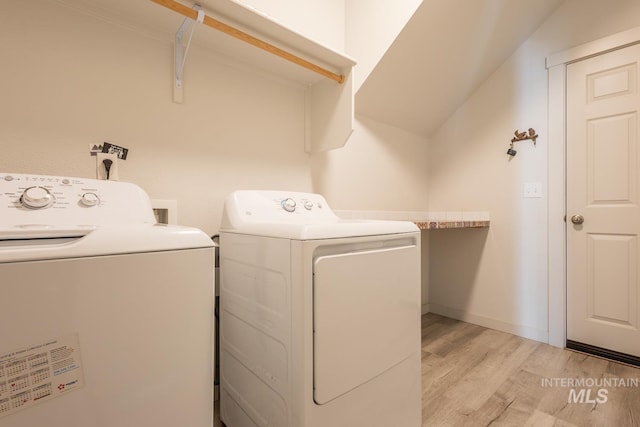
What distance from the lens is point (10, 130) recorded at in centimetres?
100

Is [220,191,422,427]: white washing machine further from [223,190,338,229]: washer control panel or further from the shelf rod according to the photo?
the shelf rod

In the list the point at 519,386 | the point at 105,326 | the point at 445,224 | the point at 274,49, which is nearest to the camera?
the point at 105,326

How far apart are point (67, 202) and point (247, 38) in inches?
38.0

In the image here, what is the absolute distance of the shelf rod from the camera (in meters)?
1.08

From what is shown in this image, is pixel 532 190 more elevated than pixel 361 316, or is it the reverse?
pixel 532 190

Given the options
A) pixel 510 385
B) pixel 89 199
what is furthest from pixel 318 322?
pixel 510 385

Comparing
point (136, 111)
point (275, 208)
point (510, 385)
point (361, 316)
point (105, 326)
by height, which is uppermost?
point (136, 111)

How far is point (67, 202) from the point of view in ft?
2.97

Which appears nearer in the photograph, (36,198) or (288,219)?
(36,198)

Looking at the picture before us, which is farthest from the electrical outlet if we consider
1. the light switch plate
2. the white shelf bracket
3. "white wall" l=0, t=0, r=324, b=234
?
the light switch plate

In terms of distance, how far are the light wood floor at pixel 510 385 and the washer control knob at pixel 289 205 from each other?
1.04 metres

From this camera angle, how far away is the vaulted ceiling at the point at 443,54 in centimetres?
184

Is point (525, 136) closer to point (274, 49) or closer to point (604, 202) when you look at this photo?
point (604, 202)

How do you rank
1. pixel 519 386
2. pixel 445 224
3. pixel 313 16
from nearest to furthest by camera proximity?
pixel 519 386 → pixel 313 16 → pixel 445 224
